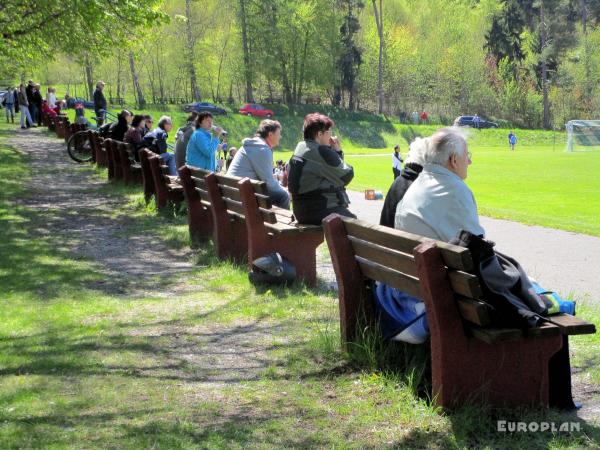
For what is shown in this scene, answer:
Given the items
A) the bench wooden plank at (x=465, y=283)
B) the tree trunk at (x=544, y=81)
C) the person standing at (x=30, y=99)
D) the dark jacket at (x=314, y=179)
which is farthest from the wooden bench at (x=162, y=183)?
the tree trunk at (x=544, y=81)

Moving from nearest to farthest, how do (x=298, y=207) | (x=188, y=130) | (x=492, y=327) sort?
(x=492, y=327) → (x=298, y=207) → (x=188, y=130)

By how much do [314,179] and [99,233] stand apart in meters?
4.31

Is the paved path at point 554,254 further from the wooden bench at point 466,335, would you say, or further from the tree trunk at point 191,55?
the tree trunk at point 191,55

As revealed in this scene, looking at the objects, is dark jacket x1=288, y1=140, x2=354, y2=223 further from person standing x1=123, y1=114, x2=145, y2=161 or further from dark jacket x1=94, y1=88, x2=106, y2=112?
dark jacket x1=94, y1=88, x2=106, y2=112

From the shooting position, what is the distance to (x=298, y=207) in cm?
742

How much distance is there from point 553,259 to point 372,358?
240 inches

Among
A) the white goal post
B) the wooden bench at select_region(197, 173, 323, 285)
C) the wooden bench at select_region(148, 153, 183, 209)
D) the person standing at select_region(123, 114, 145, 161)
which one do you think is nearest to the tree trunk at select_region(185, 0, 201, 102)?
the white goal post

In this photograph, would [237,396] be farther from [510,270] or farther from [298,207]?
[298,207]

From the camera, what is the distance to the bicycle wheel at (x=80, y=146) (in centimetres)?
2117

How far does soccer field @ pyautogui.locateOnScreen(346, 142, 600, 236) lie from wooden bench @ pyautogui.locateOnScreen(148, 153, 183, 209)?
14.5 feet

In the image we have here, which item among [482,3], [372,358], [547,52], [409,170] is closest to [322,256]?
[409,170]

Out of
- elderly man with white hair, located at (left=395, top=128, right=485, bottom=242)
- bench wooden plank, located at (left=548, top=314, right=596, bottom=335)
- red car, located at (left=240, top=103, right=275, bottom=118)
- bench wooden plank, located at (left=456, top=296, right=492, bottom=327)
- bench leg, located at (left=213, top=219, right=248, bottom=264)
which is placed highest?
red car, located at (left=240, top=103, right=275, bottom=118)

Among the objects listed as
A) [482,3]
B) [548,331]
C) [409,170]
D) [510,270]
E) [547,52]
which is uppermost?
[482,3]

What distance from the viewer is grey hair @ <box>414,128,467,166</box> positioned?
4602 mm
